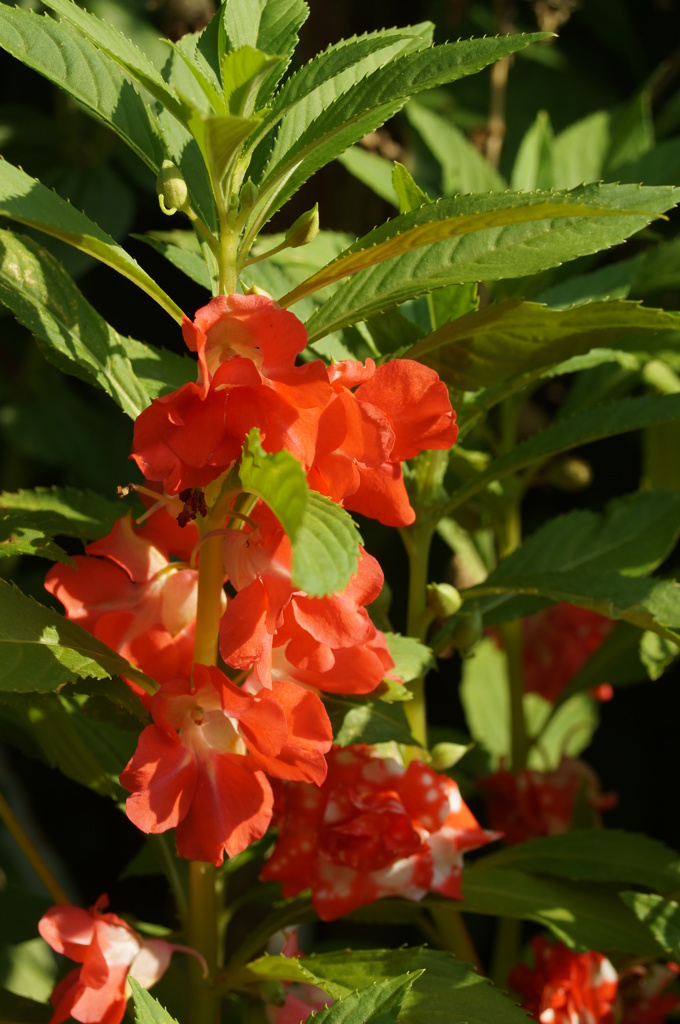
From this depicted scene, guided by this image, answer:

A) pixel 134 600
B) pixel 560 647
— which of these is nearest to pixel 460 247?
pixel 134 600

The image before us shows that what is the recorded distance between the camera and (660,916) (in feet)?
2.42

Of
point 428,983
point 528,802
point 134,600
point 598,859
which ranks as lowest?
point 528,802

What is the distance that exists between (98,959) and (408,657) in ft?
0.85

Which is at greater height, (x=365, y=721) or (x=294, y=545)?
(x=294, y=545)

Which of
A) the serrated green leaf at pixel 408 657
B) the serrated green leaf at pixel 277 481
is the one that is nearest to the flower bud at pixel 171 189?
the serrated green leaf at pixel 277 481

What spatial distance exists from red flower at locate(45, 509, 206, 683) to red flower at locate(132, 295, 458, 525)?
144 mm

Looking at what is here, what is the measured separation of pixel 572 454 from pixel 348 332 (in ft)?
2.81

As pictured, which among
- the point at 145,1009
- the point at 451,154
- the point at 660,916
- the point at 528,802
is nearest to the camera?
the point at 145,1009

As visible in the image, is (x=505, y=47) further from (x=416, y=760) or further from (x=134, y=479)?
(x=134, y=479)

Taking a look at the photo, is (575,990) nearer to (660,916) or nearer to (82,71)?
(660,916)

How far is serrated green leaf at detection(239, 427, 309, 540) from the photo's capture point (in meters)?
0.43

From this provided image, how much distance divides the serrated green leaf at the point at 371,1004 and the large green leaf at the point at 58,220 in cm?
36

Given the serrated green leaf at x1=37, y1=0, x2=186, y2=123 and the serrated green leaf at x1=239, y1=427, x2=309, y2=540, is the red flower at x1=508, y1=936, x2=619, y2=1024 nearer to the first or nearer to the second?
the serrated green leaf at x1=239, y1=427, x2=309, y2=540

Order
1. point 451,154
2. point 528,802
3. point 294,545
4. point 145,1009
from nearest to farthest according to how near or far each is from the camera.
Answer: point 294,545, point 145,1009, point 528,802, point 451,154
